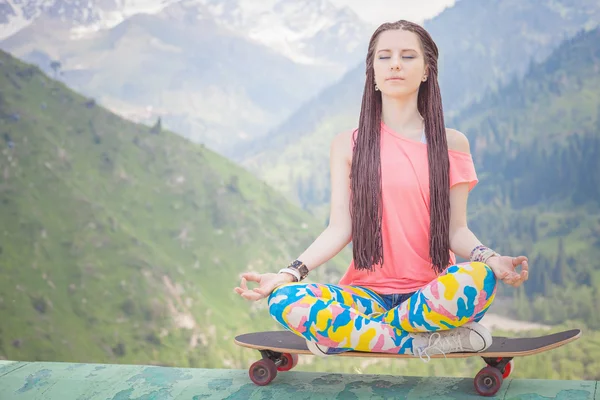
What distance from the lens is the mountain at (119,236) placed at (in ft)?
15.7

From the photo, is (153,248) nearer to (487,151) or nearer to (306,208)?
(306,208)

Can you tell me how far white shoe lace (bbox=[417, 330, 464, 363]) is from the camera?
209 cm

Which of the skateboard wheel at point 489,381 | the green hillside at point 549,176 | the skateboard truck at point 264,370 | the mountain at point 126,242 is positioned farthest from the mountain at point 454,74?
the skateboard wheel at point 489,381

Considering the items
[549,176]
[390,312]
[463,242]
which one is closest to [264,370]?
[390,312]

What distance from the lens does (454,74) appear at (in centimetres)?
531

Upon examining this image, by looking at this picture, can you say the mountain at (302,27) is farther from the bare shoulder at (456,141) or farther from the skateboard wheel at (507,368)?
the skateboard wheel at (507,368)

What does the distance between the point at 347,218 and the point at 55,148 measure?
3219 mm

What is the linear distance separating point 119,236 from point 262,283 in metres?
2.98

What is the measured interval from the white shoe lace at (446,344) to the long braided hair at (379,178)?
0.26m

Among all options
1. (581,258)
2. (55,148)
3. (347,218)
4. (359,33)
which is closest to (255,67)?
(359,33)

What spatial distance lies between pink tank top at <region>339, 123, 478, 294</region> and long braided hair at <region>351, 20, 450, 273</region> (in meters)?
0.03

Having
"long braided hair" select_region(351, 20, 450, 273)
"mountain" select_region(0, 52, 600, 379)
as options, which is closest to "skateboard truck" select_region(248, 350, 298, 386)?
"long braided hair" select_region(351, 20, 450, 273)

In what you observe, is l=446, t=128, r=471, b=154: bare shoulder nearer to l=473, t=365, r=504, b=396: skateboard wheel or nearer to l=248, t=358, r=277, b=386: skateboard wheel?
l=473, t=365, r=504, b=396: skateboard wheel

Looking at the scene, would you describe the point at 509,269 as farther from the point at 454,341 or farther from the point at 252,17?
the point at 252,17
